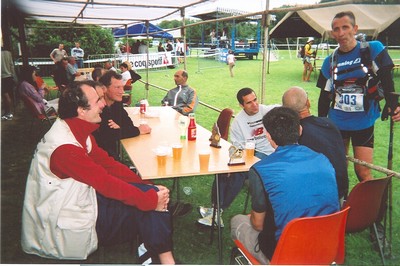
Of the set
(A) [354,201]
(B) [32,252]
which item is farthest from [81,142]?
(A) [354,201]

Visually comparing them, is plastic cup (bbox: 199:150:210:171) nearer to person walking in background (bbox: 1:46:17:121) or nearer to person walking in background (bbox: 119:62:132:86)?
person walking in background (bbox: 119:62:132:86)

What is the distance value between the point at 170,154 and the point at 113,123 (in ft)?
2.95

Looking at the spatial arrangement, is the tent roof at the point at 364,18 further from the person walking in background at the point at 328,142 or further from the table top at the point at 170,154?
the person walking in background at the point at 328,142

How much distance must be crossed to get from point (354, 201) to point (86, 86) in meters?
1.69

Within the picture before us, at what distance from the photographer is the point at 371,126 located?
2.70 metres

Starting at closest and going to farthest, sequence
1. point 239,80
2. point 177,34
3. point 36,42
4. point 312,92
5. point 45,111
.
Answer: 1. point 45,111
2. point 312,92
3. point 239,80
4. point 36,42
5. point 177,34

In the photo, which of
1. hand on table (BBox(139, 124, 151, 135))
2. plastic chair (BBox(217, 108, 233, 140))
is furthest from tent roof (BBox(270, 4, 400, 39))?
hand on table (BBox(139, 124, 151, 135))

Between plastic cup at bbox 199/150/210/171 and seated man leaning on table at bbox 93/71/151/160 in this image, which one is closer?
plastic cup at bbox 199/150/210/171

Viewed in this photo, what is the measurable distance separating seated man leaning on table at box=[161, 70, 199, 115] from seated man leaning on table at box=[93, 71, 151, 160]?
60.2 inches

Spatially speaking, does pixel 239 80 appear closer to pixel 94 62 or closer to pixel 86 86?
pixel 94 62

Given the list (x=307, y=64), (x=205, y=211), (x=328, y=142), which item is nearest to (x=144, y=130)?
(x=205, y=211)

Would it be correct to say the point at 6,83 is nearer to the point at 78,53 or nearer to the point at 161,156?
the point at 161,156

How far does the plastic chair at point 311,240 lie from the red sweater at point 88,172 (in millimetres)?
759

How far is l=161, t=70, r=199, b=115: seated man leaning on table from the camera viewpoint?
4.91m
